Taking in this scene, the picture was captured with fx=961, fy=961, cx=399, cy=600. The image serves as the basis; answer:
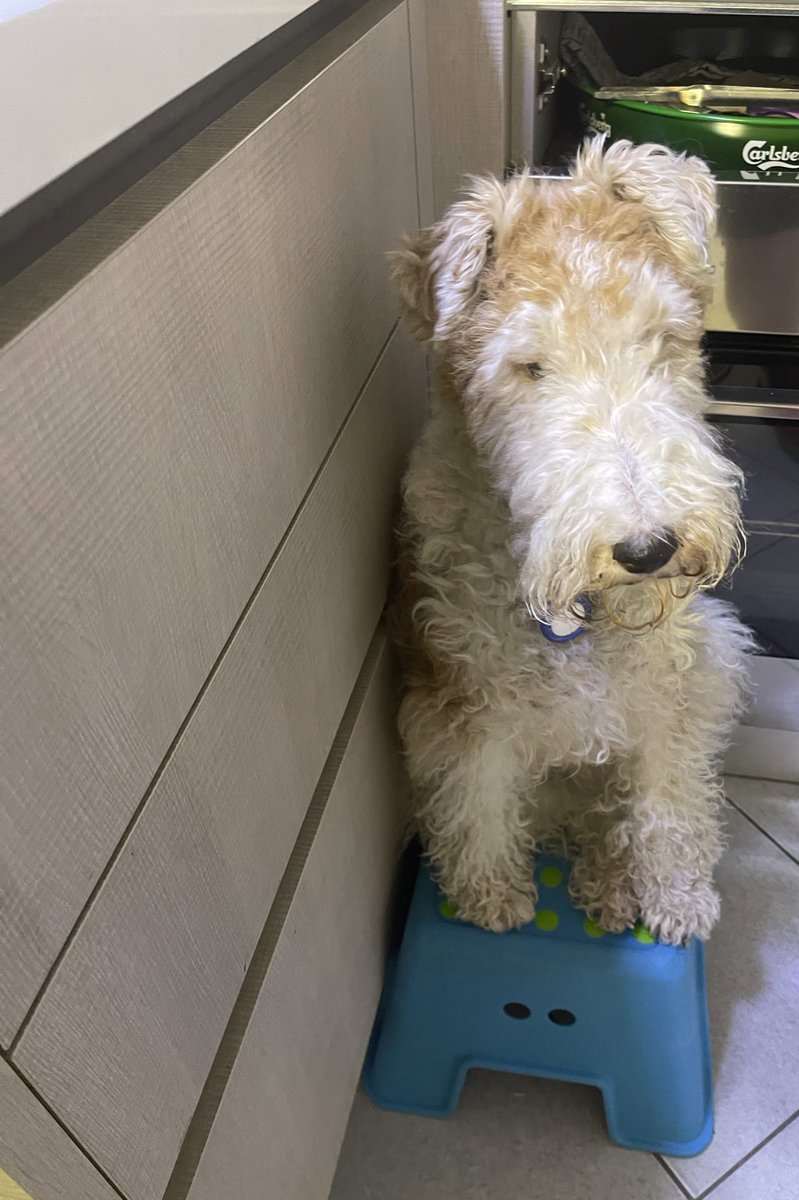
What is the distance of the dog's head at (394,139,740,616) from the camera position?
2.67 ft

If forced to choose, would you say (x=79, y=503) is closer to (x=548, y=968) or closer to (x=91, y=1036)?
(x=91, y=1036)

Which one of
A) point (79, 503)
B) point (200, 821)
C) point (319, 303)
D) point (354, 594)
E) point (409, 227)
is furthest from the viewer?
point (409, 227)

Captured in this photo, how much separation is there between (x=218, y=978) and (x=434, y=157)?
1046mm

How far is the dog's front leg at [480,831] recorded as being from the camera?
46.4 inches

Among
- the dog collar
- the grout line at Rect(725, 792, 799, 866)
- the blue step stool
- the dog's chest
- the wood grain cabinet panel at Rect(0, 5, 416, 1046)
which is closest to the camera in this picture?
the wood grain cabinet panel at Rect(0, 5, 416, 1046)

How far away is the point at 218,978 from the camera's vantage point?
771mm

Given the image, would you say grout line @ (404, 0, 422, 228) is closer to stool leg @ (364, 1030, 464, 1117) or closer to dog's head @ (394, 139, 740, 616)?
dog's head @ (394, 139, 740, 616)

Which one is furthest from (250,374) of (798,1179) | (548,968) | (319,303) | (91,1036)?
(798,1179)

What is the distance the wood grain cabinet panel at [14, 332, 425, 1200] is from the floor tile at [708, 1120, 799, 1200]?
0.67 meters

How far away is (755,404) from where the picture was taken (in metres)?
1.29

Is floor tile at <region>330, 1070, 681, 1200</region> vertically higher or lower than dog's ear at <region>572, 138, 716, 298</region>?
lower

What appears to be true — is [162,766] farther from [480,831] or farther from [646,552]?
[480,831]

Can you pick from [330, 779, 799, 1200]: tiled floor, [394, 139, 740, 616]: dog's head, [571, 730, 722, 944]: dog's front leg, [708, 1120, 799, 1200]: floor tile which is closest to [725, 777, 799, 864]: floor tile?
[330, 779, 799, 1200]: tiled floor

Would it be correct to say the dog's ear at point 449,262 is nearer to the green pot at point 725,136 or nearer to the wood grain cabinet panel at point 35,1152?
the green pot at point 725,136
